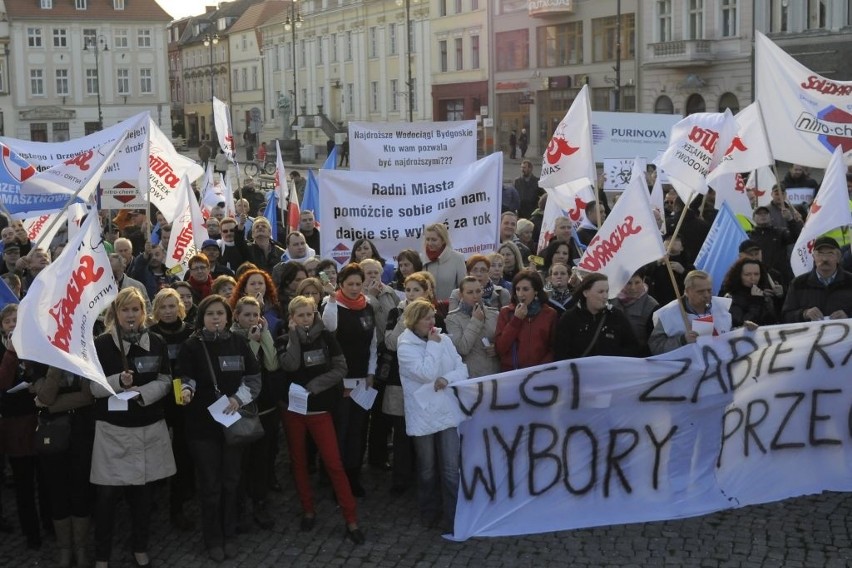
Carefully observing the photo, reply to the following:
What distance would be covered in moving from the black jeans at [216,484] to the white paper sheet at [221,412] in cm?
17

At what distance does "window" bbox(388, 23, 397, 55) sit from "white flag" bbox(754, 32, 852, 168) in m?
57.0

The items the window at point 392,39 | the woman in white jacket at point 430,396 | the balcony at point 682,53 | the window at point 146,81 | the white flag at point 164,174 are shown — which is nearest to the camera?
the woman in white jacket at point 430,396

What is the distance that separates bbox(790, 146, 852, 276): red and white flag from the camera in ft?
29.1

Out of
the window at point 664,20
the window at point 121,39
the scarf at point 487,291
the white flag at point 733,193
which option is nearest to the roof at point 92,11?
the window at point 121,39

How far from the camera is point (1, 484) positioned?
827 cm

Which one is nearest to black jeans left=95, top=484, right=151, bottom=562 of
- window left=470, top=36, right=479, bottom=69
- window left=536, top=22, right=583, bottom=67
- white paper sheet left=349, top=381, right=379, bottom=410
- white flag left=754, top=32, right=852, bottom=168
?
white paper sheet left=349, top=381, right=379, bottom=410

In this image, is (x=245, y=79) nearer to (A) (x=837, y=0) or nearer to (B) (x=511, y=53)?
(B) (x=511, y=53)

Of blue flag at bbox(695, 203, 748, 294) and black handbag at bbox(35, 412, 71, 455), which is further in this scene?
blue flag at bbox(695, 203, 748, 294)

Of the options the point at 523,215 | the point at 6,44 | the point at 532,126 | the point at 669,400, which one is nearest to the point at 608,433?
the point at 669,400

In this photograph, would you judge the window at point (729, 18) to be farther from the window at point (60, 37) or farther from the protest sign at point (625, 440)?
the window at point (60, 37)

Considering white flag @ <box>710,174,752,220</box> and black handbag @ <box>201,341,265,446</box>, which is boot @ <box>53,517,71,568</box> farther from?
white flag @ <box>710,174,752,220</box>

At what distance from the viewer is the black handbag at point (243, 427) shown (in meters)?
6.82

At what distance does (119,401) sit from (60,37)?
84.2 metres

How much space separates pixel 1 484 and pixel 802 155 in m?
8.31
